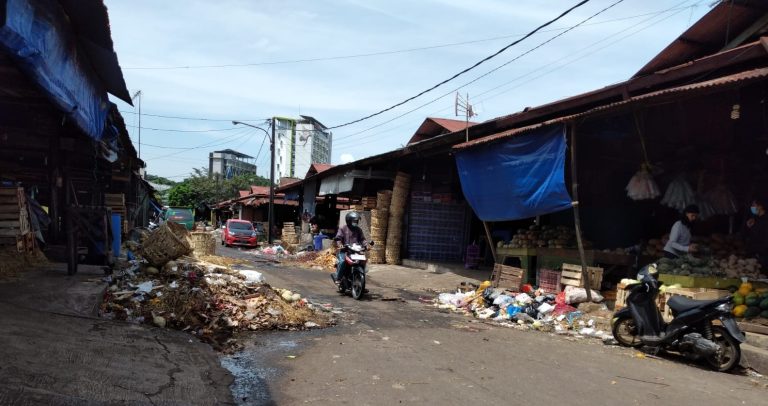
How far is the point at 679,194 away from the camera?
10453 millimetres

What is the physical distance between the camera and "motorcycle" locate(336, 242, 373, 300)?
37.0 ft

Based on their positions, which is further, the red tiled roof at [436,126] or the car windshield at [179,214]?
the car windshield at [179,214]

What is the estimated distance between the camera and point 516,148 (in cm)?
1128

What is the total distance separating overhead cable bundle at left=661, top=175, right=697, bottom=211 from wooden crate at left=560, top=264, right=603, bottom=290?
2072mm

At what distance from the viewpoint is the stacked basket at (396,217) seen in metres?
18.8

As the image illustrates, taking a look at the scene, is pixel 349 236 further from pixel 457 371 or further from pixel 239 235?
pixel 239 235

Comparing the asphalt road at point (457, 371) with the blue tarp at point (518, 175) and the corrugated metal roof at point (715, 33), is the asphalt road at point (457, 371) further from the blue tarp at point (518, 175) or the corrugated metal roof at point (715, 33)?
the corrugated metal roof at point (715, 33)

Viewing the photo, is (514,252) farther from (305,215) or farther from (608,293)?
(305,215)

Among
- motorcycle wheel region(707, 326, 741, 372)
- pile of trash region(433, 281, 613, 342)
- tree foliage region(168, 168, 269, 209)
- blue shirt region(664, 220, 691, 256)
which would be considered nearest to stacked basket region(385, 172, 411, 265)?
pile of trash region(433, 281, 613, 342)

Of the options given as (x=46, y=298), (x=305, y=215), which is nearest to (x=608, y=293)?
(x=46, y=298)

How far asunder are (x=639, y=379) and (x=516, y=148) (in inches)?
246

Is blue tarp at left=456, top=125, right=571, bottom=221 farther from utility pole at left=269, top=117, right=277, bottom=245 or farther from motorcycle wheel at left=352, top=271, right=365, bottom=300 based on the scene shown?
utility pole at left=269, top=117, right=277, bottom=245

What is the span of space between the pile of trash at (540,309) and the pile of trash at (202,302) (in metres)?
3.23

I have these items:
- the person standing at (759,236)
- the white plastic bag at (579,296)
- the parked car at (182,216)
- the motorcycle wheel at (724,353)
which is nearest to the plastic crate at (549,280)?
the white plastic bag at (579,296)
